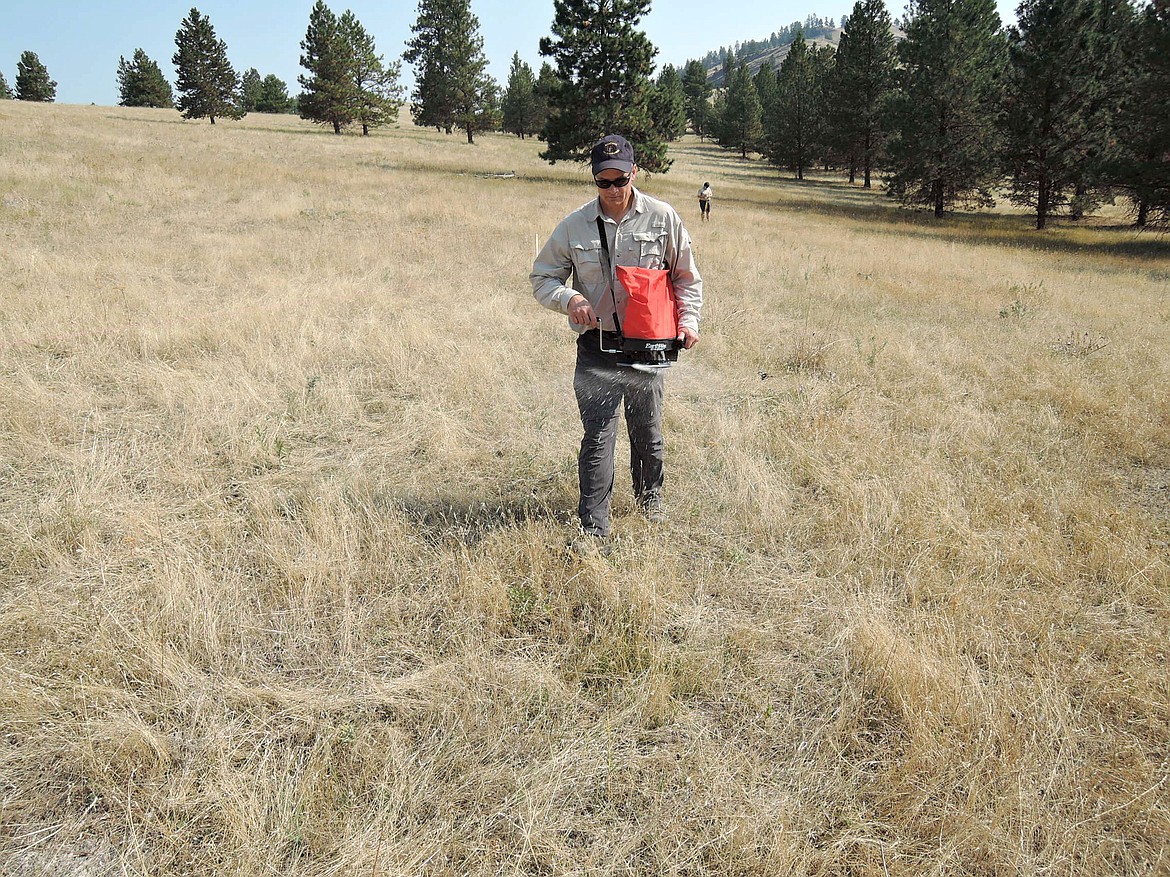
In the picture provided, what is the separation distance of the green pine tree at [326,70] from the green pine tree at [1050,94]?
130 ft

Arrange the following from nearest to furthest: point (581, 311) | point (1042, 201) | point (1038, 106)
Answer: point (581, 311) → point (1038, 106) → point (1042, 201)

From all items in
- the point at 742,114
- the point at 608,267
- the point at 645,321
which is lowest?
the point at 645,321

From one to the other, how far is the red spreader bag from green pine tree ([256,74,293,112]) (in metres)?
92.7

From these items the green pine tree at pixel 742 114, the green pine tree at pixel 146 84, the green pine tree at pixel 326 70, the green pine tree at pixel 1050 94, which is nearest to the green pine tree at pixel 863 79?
the green pine tree at pixel 1050 94

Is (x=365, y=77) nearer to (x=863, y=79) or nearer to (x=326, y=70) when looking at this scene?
(x=326, y=70)

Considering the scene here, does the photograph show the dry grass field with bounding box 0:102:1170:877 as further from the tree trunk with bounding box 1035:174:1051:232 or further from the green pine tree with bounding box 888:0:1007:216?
the tree trunk with bounding box 1035:174:1051:232

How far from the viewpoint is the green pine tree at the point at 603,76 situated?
970 inches

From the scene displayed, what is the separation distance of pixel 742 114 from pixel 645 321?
6456cm

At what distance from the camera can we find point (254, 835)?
1.99 meters

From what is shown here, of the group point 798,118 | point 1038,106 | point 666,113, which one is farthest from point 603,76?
point 798,118

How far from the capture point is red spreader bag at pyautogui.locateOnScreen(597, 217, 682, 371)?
123 inches

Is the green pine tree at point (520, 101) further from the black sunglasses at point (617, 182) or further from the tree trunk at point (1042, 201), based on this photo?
the black sunglasses at point (617, 182)

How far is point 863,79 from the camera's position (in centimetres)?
3612

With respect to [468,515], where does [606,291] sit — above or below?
above
